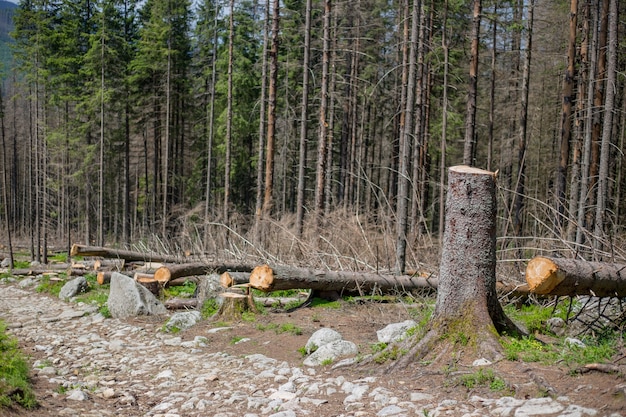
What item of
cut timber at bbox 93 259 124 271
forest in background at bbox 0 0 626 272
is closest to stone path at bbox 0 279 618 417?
cut timber at bbox 93 259 124 271

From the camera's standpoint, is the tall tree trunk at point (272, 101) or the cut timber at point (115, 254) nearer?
the cut timber at point (115, 254)

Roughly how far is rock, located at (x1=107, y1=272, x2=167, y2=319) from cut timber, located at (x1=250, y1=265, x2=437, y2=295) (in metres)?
2.65

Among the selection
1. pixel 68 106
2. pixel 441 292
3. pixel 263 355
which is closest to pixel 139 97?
pixel 68 106

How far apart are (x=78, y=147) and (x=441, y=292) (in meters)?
29.2

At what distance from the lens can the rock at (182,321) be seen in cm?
866

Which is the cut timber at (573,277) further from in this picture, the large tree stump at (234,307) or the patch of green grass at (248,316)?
the large tree stump at (234,307)

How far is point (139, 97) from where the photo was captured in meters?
29.6

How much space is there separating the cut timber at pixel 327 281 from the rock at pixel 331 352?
218 centimetres

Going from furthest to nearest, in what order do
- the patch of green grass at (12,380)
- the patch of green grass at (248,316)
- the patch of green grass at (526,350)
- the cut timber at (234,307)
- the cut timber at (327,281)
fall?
the cut timber at (234,307) < the patch of green grass at (248,316) < the cut timber at (327,281) < the patch of green grass at (12,380) < the patch of green grass at (526,350)

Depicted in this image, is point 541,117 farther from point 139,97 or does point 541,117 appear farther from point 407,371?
point 407,371

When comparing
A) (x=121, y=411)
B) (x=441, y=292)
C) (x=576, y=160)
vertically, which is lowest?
(x=121, y=411)

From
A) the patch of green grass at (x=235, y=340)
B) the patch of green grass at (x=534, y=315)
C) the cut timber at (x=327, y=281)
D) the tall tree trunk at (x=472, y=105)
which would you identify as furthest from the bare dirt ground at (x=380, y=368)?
the tall tree trunk at (x=472, y=105)

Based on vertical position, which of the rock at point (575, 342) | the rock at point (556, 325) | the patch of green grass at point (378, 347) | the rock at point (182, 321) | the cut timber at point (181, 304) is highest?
the rock at point (575, 342)

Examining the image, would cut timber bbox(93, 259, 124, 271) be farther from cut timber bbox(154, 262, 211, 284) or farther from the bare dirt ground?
the bare dirt ground
